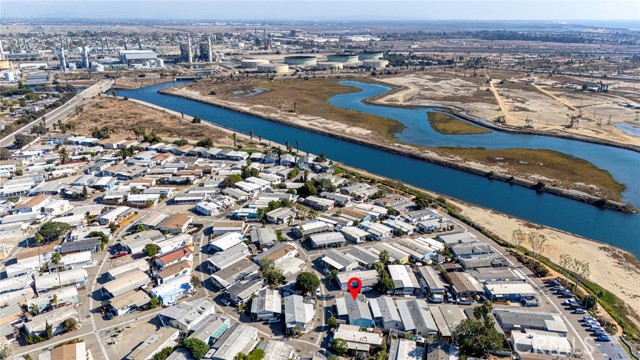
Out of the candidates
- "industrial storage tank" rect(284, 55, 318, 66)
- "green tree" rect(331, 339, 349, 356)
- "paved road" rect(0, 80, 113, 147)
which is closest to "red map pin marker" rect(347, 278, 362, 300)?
"green tree" rect(331, 339, 349, 356)

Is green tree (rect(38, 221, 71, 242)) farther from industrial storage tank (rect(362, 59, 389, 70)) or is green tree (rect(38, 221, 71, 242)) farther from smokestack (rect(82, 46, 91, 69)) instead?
industrial storage tank (rect(362, 59, 389, 70))

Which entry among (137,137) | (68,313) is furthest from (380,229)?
(137,137)

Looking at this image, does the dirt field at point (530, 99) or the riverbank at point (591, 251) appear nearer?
the riverbank at point (591, 251)

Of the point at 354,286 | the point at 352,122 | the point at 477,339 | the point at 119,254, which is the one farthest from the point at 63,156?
the point at 477,339

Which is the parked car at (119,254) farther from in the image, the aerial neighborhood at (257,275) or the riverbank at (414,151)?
the riverbank at (414,151)

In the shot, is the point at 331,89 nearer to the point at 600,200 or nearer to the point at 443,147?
the point at 443,147

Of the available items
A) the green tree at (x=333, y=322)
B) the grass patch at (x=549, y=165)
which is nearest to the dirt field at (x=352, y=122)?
the grass patch at (x=549, y=165)
